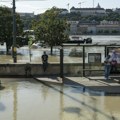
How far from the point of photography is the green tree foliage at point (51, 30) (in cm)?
4038

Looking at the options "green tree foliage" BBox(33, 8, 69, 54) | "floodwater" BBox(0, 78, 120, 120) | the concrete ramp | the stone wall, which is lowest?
"floodwater" BBox(0, 78, 120, 120)

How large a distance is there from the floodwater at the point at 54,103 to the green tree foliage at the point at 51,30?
2206 cm

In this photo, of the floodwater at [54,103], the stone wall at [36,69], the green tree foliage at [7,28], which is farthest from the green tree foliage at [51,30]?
the floodwater at [54,103]

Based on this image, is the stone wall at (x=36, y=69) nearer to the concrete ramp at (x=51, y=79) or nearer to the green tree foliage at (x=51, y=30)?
the concrete ramp at (x=51, y=79)

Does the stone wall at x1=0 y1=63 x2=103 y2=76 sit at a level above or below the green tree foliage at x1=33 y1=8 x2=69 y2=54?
below

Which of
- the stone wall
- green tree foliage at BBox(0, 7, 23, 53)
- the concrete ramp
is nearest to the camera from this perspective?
the concrete ramp

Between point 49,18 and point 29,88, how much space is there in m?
24.4

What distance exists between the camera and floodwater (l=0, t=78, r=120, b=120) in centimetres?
1216

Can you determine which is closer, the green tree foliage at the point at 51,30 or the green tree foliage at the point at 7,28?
the green tree foliage at the point at 51,30

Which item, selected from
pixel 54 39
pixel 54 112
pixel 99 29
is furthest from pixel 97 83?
pixel 99 29

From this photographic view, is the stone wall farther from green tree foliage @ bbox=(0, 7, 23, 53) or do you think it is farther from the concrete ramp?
green tree foliage @ bbox=(0, 7, 23, 53)

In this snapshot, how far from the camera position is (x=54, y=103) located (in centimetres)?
1413

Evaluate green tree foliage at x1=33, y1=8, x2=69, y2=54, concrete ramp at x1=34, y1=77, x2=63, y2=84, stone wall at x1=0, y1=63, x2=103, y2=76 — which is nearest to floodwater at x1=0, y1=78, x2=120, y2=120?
concrete ramp at x1=34, y1=77, x2=63, y2=84

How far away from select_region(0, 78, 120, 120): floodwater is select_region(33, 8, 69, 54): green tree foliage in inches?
868
